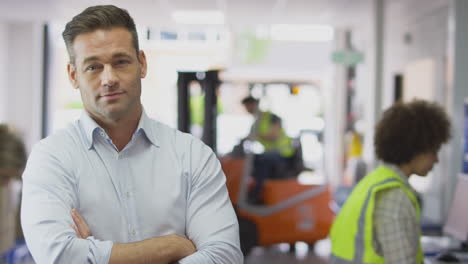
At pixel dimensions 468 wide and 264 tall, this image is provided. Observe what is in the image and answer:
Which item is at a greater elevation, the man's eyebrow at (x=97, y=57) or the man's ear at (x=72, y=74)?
the man's eyebrow at (x=97, y=57)

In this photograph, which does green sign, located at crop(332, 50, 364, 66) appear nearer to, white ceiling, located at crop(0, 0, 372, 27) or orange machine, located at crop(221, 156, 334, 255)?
white ceiling, located at crop(0, 0, 372, 27)

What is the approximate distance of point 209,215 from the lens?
157 centimetres

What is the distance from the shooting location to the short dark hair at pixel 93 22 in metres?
1.53

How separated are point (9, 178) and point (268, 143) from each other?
4303mm

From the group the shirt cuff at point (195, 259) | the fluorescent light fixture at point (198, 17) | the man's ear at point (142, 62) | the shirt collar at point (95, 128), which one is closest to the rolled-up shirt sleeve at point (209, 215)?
the shirt cuff at point (195, 259)

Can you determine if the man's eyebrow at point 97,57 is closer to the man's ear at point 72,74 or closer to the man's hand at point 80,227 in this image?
the man's ear at point 72,74

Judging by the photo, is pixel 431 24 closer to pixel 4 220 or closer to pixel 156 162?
pixel 4 220

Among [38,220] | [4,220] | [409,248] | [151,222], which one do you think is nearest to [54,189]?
[38,220]

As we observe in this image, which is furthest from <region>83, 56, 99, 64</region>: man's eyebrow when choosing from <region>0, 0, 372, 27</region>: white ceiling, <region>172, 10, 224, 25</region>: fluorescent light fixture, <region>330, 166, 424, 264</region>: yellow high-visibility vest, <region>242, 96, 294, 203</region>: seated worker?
<region>172, 10, 224, 25</region>: fluorescent light fixture

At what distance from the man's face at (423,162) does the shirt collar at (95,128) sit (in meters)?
1.19

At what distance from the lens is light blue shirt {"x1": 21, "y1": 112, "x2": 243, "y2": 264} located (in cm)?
139

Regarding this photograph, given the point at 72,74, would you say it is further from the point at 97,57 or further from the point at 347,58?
the point at 347,58

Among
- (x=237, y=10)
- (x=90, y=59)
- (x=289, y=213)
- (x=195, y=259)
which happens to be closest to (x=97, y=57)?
(x=90, y=59)

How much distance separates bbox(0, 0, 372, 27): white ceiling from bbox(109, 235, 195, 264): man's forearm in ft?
21.0
